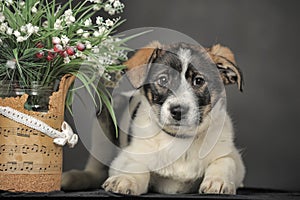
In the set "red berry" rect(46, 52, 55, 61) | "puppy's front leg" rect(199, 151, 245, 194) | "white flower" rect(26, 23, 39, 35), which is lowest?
"puppy's front leg" rect(199, 151, 245, 194)

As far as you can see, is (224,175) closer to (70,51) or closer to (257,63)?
(70,51)

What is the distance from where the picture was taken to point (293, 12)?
3197mm

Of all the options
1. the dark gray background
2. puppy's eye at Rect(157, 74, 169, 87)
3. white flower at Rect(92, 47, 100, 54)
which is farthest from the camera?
the dark gray background

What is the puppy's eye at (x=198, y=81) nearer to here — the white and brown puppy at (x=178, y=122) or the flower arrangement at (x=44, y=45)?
the white and brown puppy at (x=178, y=122)

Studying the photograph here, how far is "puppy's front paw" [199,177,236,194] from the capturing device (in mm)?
2107

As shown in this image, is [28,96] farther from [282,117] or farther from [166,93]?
[282,117]

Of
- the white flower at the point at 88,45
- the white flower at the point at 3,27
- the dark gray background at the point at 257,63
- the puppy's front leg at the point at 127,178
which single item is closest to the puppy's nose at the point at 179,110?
the puppy's front leg at the point at 127,178

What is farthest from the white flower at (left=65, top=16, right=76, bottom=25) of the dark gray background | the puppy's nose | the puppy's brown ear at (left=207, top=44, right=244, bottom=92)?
the dark gray background

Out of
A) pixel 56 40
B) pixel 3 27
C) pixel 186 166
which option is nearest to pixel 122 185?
pixel 186 166

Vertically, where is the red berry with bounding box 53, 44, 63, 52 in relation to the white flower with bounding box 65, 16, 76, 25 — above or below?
below

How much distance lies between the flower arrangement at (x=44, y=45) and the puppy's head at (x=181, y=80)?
0.57ft

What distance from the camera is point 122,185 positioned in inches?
83.4

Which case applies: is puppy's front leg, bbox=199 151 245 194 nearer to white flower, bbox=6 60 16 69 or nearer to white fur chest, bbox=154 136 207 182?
white fur chest, bbox=154 136 207 182

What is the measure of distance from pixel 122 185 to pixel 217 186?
298 millimetres
